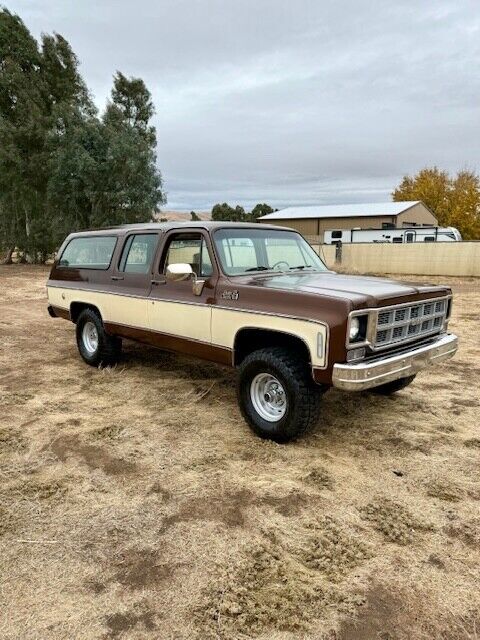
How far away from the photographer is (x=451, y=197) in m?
48.1

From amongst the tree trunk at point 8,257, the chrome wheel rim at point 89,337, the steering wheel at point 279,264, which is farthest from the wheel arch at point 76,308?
the tree trunk at point 8,257

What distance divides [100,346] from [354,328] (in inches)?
148

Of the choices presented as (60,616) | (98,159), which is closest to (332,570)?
(60,616)

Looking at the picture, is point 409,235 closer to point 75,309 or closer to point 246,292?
point 75,309

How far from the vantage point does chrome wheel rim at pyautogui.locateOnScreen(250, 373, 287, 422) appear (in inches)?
161

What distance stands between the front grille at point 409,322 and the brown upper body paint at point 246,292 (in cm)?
9

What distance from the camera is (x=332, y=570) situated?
2521 mm

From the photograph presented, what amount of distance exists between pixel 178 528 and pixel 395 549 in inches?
50.9

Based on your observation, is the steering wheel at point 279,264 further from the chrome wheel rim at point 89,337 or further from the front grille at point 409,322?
the chrome wheel rim at point 89,337

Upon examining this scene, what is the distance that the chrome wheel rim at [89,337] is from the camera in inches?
253

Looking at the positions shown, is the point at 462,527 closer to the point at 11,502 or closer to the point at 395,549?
the point at 395,549

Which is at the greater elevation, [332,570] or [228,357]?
[228,357]

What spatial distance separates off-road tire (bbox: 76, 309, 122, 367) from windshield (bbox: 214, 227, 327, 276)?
2.27m

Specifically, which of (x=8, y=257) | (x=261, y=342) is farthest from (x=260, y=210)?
(x=261, y=342)
